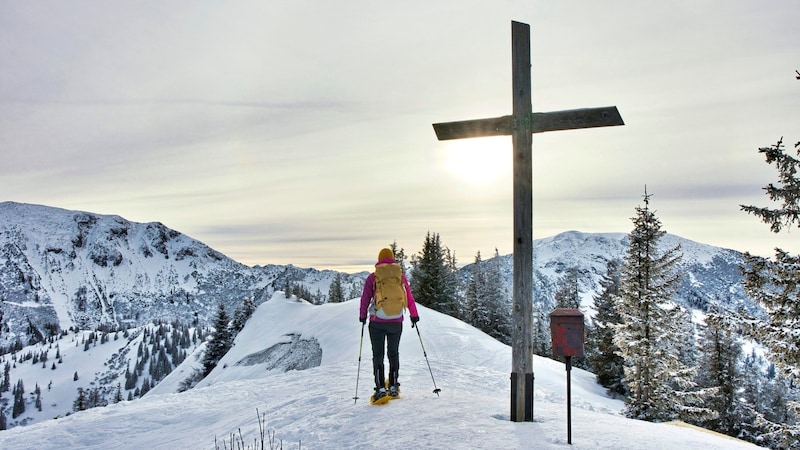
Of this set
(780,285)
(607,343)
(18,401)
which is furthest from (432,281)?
(18,401)

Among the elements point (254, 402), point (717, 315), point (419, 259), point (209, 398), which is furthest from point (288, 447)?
point (419, 259)

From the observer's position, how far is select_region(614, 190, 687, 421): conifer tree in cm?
1978

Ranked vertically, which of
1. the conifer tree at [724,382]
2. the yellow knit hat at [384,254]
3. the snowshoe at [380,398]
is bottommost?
the conifer tree at [724,382]

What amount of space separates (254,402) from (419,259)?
32170 mm

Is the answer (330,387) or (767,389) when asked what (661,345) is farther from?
(767,389)

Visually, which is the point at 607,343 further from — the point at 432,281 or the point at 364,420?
the point at 364,420

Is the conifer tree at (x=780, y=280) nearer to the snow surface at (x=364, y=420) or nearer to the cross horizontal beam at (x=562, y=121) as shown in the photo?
the snow surface at (x=364, y=420)

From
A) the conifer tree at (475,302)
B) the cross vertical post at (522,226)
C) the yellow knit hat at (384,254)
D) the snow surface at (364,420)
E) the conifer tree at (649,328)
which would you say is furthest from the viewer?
the conifer tree at (475,302)

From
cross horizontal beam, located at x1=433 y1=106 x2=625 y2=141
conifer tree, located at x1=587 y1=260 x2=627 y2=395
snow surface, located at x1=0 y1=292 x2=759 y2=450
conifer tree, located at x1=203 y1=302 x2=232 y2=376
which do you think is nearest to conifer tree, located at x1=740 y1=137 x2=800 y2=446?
snow surface, located at x1=0 y1=292 x2=759 y2=450

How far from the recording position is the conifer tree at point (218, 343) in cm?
3719

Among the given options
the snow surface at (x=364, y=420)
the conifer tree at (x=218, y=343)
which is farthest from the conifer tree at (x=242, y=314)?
the snow surface at (x=364, y=420)

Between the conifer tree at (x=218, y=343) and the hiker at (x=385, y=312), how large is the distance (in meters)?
32.3

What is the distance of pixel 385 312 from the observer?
8.16 metres

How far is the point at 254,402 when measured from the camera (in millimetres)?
10391
